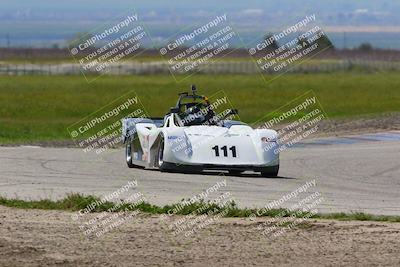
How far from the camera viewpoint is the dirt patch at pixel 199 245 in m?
13.4

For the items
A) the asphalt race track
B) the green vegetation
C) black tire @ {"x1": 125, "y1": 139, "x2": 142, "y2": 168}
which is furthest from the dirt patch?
black tire @ {"x1": 125, "y1": 139, "x2": 142, "y2": 168}

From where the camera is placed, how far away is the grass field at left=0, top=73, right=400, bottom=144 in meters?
53.0

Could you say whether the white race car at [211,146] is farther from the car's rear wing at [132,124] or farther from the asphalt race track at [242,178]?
the car's rear wing at [132,124]

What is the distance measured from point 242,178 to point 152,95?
51497 millimetres

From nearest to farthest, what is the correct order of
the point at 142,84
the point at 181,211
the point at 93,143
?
the point at 181,211
the point at 93,143
the point at 142,84

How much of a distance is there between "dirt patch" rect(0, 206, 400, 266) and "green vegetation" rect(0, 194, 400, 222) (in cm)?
48

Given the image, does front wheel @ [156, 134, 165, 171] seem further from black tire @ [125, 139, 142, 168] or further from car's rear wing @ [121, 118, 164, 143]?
black tire @ [125, 139, 142, 168]

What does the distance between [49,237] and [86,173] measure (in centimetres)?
1015

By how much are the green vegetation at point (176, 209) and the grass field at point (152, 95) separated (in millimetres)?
19789

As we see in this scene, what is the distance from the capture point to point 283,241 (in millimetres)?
14766

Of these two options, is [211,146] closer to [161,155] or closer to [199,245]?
[161,155]

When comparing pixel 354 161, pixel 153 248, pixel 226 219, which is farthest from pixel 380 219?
pixel 354 161

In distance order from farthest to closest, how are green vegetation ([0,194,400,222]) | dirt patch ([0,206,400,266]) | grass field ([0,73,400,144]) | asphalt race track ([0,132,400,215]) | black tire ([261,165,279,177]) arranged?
1. grass field ([0,73,400,144])
2. black tire ([261,165,279,177])
3. asphalt race track ([0,132,400,215])
4. green vegetation ([0,194,400,222])
5. dirt patch ([0,206,400,266])

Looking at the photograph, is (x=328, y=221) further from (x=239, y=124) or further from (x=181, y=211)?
(x=239, y=124)
